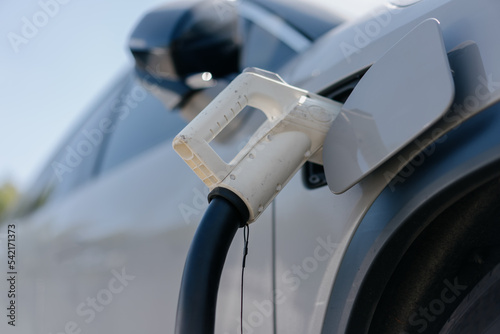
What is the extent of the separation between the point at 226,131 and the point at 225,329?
53 centimetres

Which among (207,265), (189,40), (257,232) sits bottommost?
(257,232)

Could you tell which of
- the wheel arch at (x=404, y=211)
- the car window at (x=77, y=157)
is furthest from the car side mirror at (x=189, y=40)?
the wheel arch at (x=404, y=211)

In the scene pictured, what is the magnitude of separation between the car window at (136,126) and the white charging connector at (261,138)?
792mm

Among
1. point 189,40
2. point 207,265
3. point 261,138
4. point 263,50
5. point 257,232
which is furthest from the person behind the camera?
point 263,50

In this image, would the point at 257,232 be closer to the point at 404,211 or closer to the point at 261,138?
the point at 261,138

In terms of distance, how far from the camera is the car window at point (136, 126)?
188 cm

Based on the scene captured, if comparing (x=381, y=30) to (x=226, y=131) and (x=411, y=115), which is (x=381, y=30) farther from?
(x=226, y=131)

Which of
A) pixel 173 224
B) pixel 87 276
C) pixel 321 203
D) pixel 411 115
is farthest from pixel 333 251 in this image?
pixel 87 276

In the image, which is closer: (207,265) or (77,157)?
(207,265)

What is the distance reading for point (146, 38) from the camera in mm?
1622

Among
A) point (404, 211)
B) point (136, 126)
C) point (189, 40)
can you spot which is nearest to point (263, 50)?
point (189, 40)

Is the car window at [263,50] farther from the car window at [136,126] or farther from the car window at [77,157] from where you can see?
the car window at [77,157]

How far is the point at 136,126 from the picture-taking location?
2.13 metres

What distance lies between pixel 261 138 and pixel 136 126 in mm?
1235
